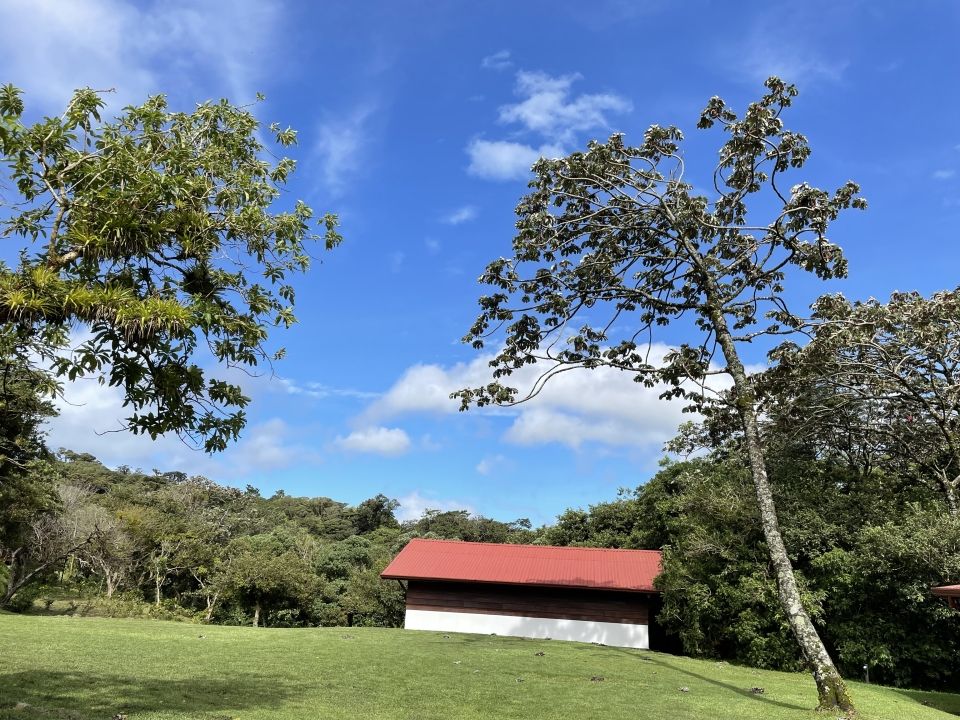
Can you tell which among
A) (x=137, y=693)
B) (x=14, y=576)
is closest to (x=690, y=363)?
(x=137, y=693)

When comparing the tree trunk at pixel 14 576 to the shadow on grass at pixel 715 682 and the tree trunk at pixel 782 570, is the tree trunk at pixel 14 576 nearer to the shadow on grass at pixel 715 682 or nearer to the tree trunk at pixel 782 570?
the shadow on grass at pixel 715 682

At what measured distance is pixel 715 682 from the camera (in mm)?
13469

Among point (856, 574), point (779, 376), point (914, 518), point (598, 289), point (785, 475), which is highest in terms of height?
point (598, 289)

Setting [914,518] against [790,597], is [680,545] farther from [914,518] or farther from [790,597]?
[790,597]

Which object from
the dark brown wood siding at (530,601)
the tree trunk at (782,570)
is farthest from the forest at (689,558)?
the tree trunk at (782,570)

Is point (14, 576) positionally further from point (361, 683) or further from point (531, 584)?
point (361, 683)

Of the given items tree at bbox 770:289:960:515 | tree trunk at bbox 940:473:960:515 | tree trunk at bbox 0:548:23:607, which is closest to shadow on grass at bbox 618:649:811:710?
tree at bbox 770:289:960:515

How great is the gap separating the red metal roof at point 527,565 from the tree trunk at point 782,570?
44.3 ft

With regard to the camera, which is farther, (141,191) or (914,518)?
(914,518)

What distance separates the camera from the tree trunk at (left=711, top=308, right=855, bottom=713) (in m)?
9.69

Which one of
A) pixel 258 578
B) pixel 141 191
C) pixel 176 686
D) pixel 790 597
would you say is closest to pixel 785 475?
pixel 790 597

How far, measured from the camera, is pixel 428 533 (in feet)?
153

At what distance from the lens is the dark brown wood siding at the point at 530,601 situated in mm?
24328

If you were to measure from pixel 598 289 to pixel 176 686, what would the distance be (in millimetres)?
11626
